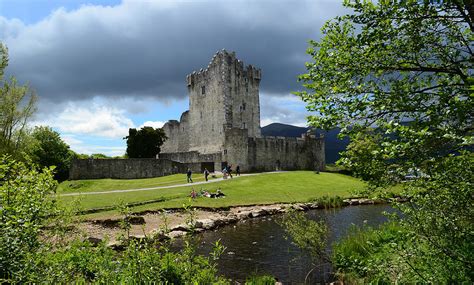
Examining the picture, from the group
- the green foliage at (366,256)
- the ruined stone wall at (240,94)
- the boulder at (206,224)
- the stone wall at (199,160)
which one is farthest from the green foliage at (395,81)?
the ruined stone wall at (240,94)

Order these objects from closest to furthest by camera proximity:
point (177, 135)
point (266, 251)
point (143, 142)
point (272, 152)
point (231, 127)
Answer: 1. point (266, 251)
2. point (231, 127)
3. point (272, 152)
4. point (143, 142)
5. point (177, 135)

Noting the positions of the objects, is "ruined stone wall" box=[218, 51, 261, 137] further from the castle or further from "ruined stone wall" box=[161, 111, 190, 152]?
"ruined stone wall" box=[161, 111, 190, 152]

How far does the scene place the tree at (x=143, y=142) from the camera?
65250 mm

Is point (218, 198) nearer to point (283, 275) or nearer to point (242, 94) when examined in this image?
point (283, 275)

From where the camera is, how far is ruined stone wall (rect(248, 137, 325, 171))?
54.4 metres

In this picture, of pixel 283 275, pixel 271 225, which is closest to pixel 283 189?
pixel 271 225

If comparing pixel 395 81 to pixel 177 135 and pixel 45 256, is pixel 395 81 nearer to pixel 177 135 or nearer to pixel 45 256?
pixel 45 256

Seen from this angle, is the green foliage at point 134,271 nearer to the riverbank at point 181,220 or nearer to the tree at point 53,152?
the riverbank at point 181,220

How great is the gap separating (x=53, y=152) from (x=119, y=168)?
1117cm

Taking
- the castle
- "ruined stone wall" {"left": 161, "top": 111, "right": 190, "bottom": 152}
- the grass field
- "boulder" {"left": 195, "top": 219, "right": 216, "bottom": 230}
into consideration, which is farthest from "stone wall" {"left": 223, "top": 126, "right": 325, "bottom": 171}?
"boulder" {"left": 195, "top": 219, "right": 216, "bottom": 230}

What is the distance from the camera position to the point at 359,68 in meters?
8.75

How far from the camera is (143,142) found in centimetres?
6531

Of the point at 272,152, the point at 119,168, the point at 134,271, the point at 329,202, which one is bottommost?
the point at 329,202

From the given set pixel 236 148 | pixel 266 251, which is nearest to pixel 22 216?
pixel 266 251
